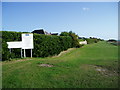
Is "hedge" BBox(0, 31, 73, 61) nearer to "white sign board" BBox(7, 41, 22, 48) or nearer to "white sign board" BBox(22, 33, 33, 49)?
"white sign board" BBox(7, 41, 22, 48)

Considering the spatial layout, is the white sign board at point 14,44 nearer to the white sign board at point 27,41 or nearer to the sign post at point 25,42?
the sign post at point 25,42

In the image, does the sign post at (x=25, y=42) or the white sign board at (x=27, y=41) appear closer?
the sign post at (x=25, y=42)

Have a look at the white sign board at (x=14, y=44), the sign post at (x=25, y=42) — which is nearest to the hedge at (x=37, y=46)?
the white sign board at (x=14, y=44)

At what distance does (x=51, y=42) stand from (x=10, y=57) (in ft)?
17.8

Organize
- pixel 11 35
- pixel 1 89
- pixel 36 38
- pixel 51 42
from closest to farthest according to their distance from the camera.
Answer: pixel 1 89 → pixel 11 35 → pixel 36 38 → pixel 51 42

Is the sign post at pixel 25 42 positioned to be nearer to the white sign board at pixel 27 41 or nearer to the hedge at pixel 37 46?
the white sign board at pixel 27 41

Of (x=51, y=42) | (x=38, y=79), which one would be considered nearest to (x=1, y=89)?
(x=38, y=79)

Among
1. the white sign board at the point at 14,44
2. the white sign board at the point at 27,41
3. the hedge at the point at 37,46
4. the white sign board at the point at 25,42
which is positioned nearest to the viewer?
the hedge at the point at 37,46

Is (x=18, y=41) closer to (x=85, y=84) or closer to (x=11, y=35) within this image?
(x=11, y=35)

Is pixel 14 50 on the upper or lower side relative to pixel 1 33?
lower

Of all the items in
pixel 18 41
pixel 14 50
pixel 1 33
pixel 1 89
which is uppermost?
pixel 1 33

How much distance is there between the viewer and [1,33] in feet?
29.1

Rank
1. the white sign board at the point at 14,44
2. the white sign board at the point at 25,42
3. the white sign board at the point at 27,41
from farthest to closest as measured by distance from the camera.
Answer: the white sign board at the point at 27,41
the white sign board at the point at 25,42
the white sign board at the point at 14,44

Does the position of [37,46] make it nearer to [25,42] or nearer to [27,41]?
[27,41]
